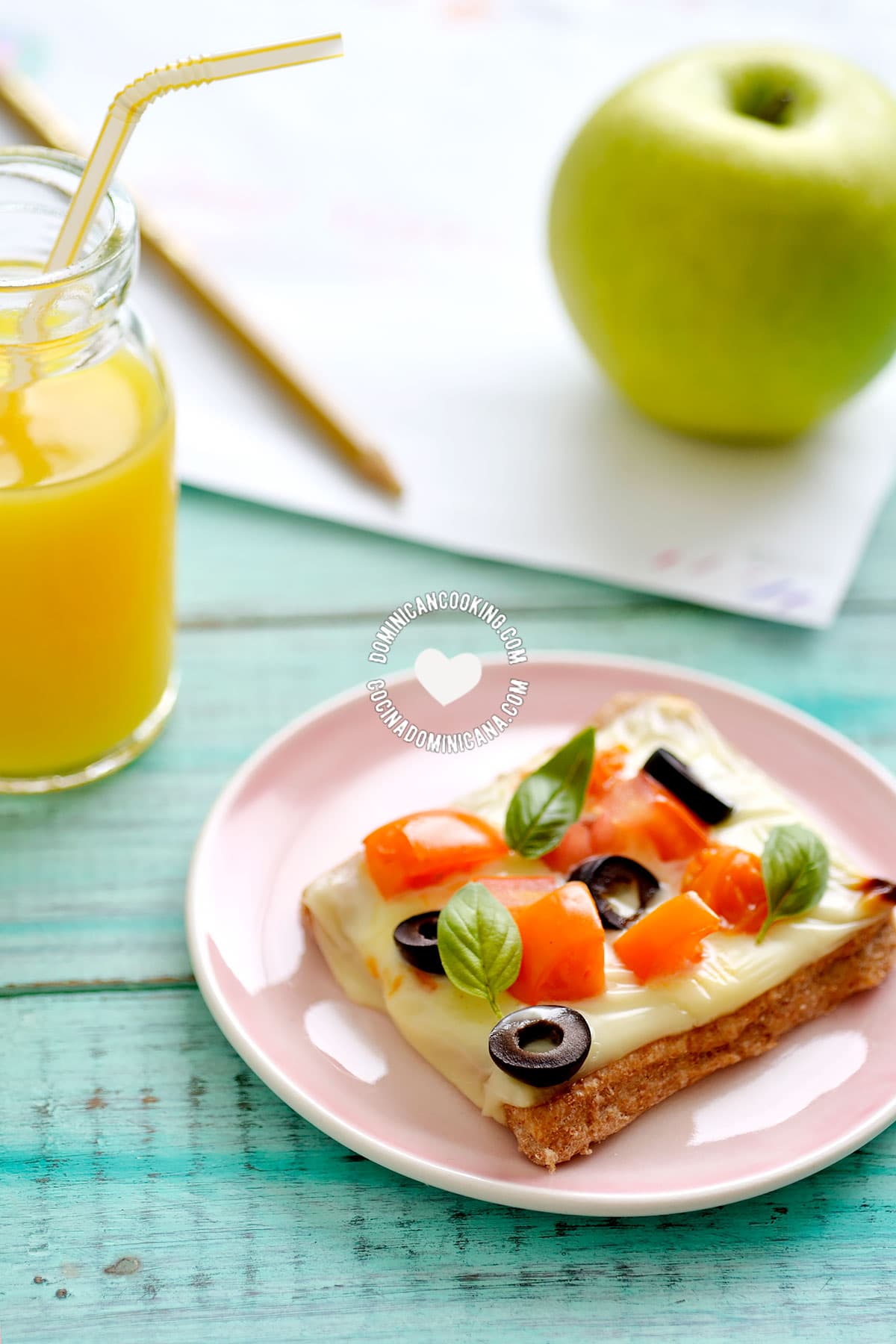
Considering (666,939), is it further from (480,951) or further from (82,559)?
(82,559)

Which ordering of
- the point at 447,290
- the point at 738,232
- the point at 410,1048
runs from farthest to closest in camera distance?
the point at 447,290, the point at 738,232, the point at 410,1048

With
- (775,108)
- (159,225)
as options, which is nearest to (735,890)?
(775,108)

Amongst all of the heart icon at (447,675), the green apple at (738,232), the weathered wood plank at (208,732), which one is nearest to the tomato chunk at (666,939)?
the heart icon at (447,675)

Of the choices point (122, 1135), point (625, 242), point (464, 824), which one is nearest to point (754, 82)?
point (625, 242)

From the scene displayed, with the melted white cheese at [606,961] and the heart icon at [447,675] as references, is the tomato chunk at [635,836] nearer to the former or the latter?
the melted white cheese at [606,961]

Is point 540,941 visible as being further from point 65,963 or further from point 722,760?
point 65,963

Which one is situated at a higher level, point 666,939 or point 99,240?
point 99,240

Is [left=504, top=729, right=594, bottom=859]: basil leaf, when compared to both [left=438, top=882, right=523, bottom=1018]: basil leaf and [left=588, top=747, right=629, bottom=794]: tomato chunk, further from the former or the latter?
[left=438, top=882, right=523, bottom=1018]: basil leaf
